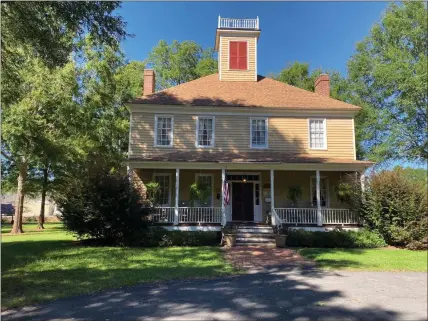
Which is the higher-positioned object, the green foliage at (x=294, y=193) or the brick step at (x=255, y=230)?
the green foliage at (x=294, y=193)

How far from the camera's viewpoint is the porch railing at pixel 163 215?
46.3 feet

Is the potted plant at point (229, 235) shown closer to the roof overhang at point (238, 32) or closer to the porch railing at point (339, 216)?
the porch railing at point (339, 216)

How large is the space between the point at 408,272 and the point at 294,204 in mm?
14000

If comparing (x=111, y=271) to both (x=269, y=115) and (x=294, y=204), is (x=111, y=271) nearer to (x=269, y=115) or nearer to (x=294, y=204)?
(x=294, y=204)

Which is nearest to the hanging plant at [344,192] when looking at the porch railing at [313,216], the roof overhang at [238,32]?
the porch railing at [313,216]

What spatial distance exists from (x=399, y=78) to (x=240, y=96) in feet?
49.5

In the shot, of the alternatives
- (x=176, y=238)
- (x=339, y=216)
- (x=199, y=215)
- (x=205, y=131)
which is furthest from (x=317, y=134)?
(x=176, y=238)

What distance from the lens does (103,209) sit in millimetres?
11953

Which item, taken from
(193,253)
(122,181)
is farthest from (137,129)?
(193,253)

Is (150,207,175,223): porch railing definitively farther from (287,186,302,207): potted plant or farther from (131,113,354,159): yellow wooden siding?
(287,186,302,207): potted plant

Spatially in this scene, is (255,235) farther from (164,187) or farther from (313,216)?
(164,187)

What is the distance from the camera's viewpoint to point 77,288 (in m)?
6.25

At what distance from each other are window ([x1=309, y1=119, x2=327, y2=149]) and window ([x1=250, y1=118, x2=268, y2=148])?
2.34m

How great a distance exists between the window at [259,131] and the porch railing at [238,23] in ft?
21.0
